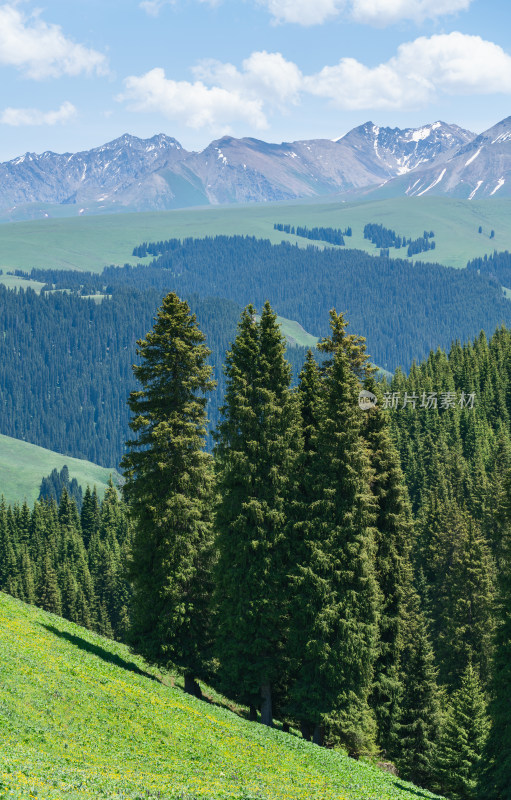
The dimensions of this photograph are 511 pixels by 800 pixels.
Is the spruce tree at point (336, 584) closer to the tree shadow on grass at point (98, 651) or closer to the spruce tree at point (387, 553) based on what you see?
the spruce tree at point (387, 553)

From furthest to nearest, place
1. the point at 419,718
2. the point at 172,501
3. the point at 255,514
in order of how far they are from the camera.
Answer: the point at 419,718 → the point at 172,501 → the point at 255,514

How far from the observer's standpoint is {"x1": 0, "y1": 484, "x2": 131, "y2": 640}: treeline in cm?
10744

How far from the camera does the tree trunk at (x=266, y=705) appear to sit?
38.1m

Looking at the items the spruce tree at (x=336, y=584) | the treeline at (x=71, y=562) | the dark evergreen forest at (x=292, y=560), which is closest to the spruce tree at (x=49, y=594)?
the treeline at (x=71, y=562)

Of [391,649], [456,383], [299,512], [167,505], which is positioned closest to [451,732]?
[391,649]

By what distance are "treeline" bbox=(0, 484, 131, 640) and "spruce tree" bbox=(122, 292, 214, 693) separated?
5350cm

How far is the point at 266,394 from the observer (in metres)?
38.1

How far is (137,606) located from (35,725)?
1450 cm

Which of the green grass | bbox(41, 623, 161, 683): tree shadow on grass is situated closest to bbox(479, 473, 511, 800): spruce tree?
the green grass

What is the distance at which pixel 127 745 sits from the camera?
27.2 m

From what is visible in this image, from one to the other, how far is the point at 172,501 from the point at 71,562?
88.5 metres

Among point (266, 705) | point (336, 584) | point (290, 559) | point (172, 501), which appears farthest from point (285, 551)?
point (266, 705)

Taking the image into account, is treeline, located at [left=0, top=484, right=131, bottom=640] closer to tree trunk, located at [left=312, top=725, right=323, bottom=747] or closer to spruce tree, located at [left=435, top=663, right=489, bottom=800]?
spruce tree, located at [left=435, top=663, right=489, bottom=800]

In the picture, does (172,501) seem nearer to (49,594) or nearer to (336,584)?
(336,584)
